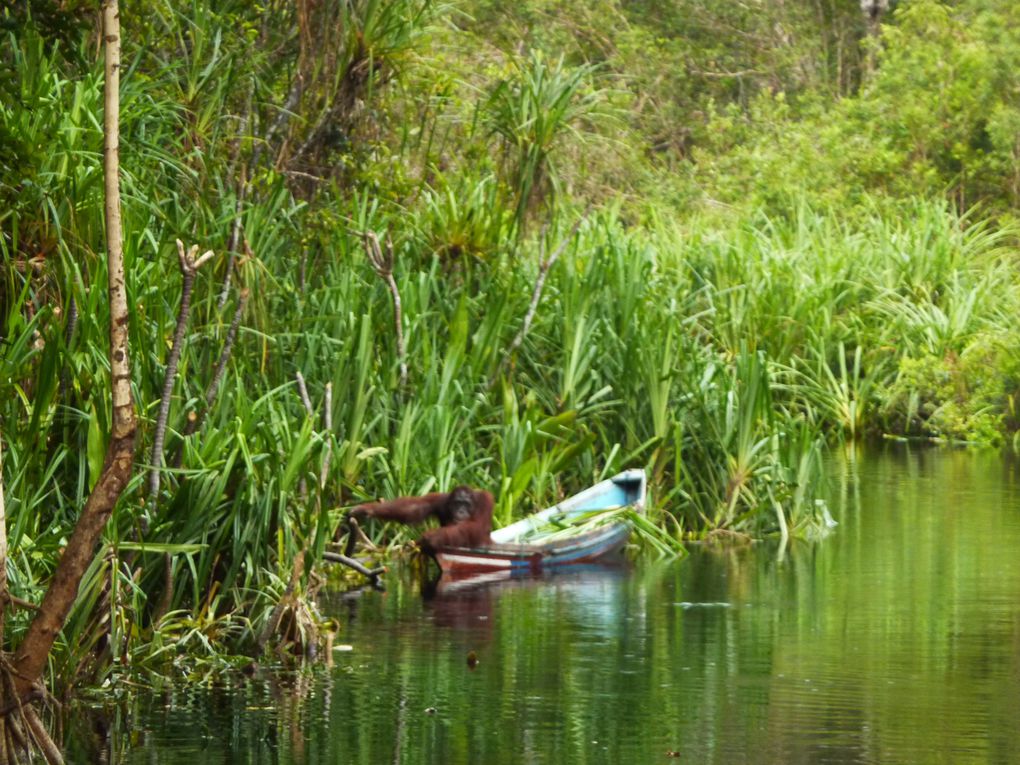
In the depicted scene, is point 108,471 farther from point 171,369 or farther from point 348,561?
point 348,561

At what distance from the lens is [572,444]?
540 inches

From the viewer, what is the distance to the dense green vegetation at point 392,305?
9.12 meters

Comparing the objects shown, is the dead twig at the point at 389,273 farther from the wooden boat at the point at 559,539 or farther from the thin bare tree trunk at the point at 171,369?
the thin bare tree trunk at the point at 171,369

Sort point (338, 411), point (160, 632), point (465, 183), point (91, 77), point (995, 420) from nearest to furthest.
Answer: point (160, 632)
point (91, 77)
point (338, 411)
point (465, 183)
point (995, 420)

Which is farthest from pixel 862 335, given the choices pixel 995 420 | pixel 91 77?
pixel 91 77

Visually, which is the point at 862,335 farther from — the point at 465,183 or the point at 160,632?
the point at 160,632

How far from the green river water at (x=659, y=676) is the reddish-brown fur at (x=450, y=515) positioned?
330mm

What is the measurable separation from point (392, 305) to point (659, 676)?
4.77 meters

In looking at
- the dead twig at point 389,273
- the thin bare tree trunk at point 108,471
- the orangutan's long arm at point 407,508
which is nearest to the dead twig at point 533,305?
the dead twig at point 389,273

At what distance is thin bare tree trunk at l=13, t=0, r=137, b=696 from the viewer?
22.5 feet

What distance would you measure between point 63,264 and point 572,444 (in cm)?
508

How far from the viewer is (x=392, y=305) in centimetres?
1343

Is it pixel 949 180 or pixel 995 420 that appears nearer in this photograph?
pixel 995 420

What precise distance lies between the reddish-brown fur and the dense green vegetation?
1.27 feet
